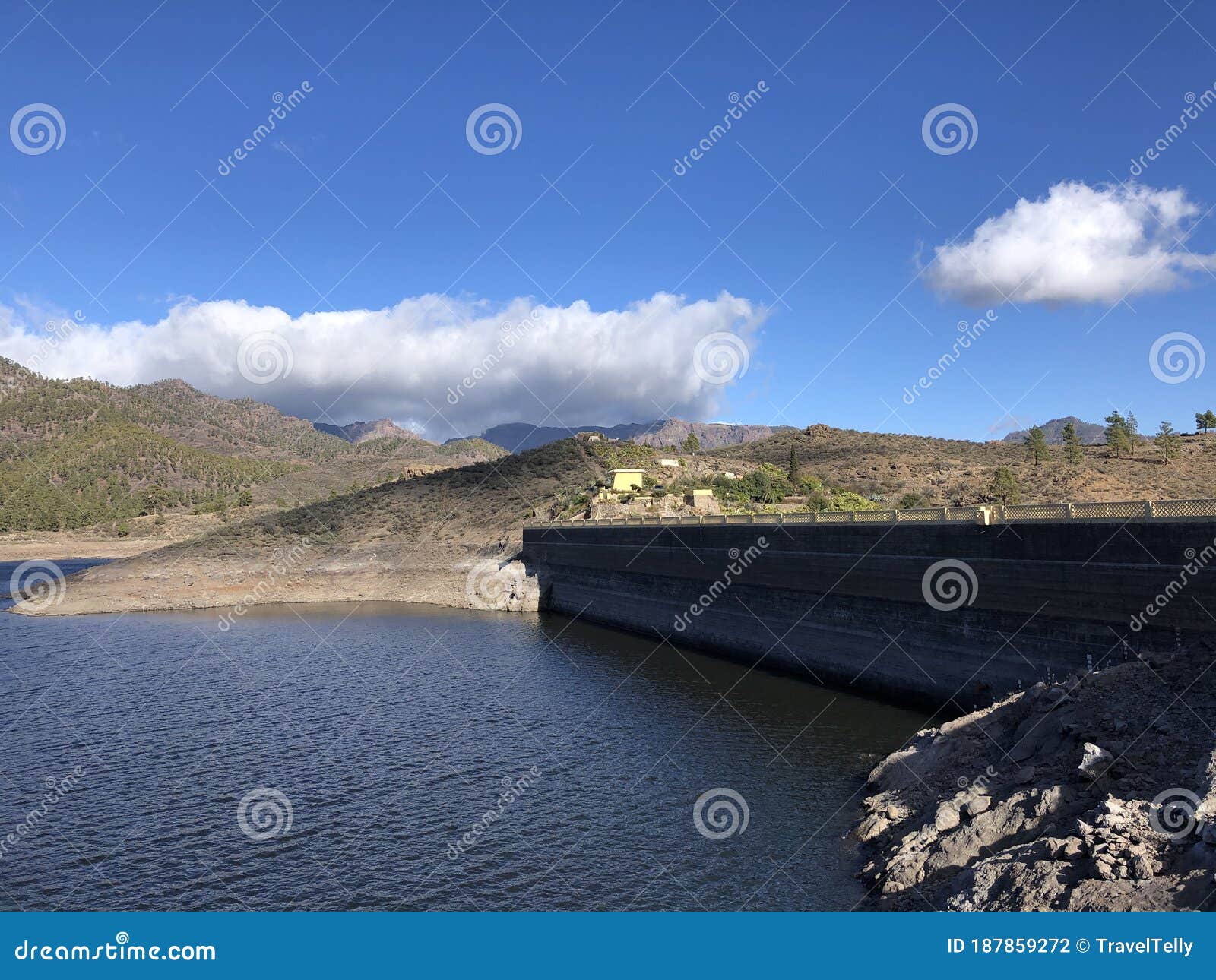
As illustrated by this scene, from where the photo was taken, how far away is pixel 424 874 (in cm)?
1819

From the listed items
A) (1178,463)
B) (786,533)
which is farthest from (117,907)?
(1178,463)

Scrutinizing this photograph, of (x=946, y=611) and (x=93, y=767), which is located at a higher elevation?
(x=93, y=767)

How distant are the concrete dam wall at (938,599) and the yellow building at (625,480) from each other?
132 ft

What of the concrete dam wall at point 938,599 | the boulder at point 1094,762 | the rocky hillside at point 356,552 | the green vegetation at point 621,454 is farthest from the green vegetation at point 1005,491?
the boulder at point 1094,762

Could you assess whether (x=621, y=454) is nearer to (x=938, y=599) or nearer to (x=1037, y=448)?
(x=1037, y=448)

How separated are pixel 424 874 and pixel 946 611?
21101 millimetres

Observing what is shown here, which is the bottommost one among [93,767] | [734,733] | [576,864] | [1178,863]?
[1178,863]

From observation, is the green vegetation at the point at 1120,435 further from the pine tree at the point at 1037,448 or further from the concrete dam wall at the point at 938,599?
the concrete dam wall at the point at 938,599

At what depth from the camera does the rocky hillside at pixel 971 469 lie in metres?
61.3

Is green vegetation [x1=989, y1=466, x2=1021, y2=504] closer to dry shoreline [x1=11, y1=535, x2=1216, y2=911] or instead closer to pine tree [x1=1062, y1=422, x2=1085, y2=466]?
pine tree [x1=1062, y1=422, x2=1085, y2=466]

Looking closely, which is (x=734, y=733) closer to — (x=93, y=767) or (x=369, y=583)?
(x=93, y=767)

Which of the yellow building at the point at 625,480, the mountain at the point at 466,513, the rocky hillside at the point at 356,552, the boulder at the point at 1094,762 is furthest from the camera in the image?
the yellow building at the point at 625,480

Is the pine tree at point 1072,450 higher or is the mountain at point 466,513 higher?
the mountain at point 466,513

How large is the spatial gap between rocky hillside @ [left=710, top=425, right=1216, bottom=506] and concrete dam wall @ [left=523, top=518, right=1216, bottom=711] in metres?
26.9
